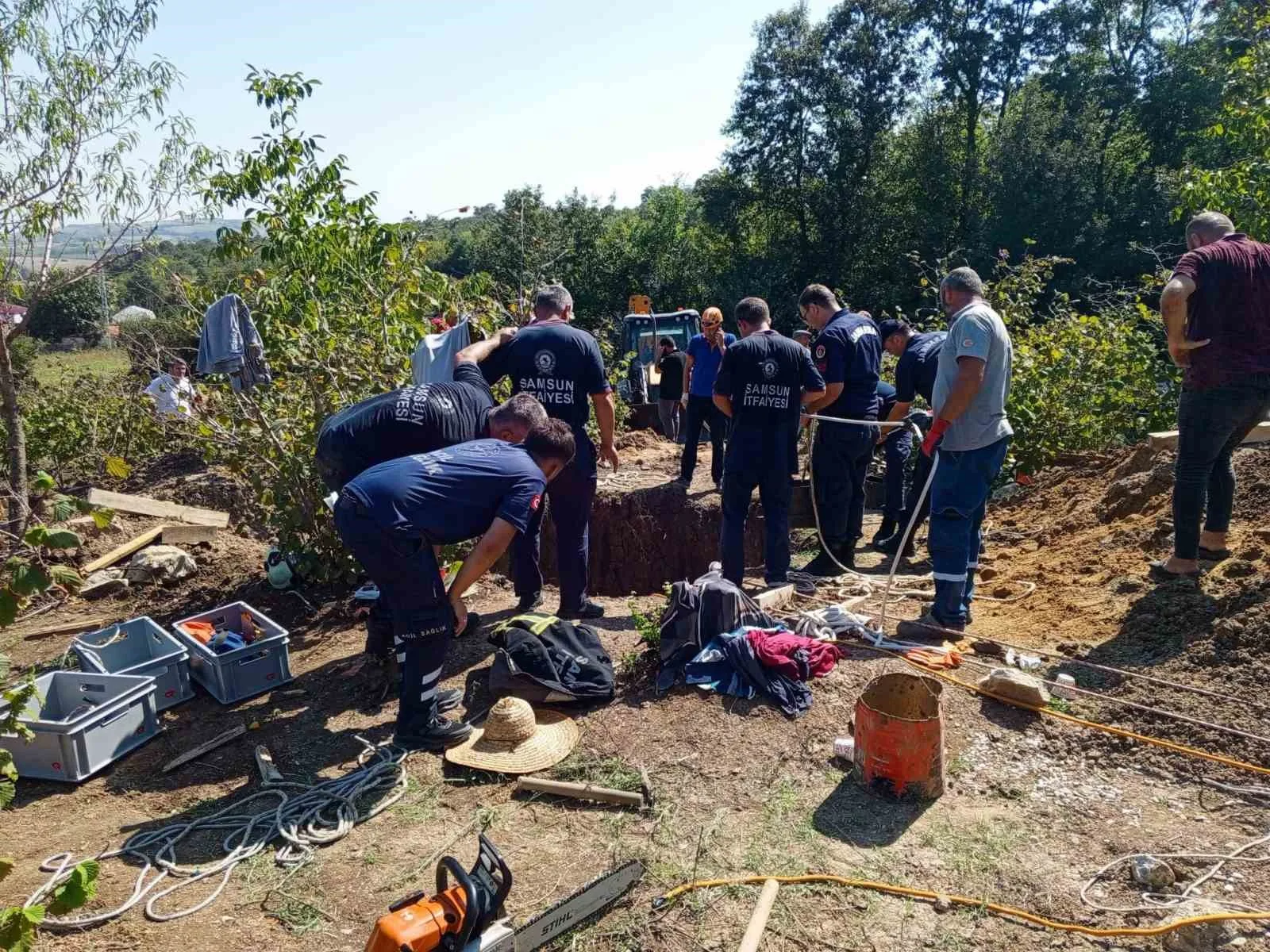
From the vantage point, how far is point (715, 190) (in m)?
28.0

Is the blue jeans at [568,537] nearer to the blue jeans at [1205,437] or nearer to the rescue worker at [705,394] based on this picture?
→ the blue jeans at [1205,437]

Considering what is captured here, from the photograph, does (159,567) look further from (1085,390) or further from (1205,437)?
(1085,390)

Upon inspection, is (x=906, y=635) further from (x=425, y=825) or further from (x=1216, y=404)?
(x=425, y=825)

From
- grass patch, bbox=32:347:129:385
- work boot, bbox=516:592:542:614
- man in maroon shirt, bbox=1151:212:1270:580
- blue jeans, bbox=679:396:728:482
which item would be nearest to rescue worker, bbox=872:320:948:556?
man in maroon shirt, bbox=1151:212:1270:580

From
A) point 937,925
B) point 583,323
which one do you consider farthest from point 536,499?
point 583,323

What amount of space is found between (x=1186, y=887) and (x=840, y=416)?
13.4 ft

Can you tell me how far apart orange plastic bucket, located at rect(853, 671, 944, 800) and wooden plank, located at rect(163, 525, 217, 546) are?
19.6 feet

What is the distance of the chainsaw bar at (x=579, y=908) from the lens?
9.12 feet

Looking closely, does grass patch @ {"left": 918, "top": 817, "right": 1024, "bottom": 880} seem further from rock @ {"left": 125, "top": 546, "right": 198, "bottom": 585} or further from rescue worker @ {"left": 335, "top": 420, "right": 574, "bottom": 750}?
rock @ {"left": 125, "top": 546, "right": 198, "bottom": 585}

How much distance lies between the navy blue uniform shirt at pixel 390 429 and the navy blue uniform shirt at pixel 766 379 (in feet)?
6.42

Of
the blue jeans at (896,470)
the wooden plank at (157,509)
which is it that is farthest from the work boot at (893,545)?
the wooden plank at (157,509)

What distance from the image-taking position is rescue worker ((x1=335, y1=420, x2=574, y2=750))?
3701 mm

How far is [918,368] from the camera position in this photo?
6355 millimetres

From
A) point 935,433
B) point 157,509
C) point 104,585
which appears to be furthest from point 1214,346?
point 157,509
